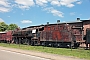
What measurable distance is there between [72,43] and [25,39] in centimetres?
1651

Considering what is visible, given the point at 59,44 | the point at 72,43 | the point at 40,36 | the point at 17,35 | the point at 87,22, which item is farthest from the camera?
the point at 17,35

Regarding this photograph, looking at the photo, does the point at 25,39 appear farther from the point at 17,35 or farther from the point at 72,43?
the point at 72,43

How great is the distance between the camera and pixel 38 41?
120 ft

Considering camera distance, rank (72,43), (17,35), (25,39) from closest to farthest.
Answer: (72,43) < (25,39) < (17,35)

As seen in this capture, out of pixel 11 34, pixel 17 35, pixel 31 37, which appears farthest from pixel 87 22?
pixel 11 34

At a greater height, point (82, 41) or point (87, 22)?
point (87, 22)

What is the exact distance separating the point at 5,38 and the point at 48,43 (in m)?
23.0

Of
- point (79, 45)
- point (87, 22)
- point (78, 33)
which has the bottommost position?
point (79, 45)

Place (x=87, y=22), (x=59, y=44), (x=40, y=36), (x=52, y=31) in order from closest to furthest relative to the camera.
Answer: (x=59, y=44) → (x=52, y=31) → (x=40, y=36) → (x=87, y=22)

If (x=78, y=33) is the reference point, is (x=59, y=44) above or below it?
below

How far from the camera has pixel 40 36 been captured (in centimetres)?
3634

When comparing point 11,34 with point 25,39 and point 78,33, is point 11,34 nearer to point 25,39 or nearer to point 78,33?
point 25,39

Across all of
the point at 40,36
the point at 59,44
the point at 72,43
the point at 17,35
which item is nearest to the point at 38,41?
the point at 40,36

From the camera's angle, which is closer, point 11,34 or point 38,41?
point 38,41
